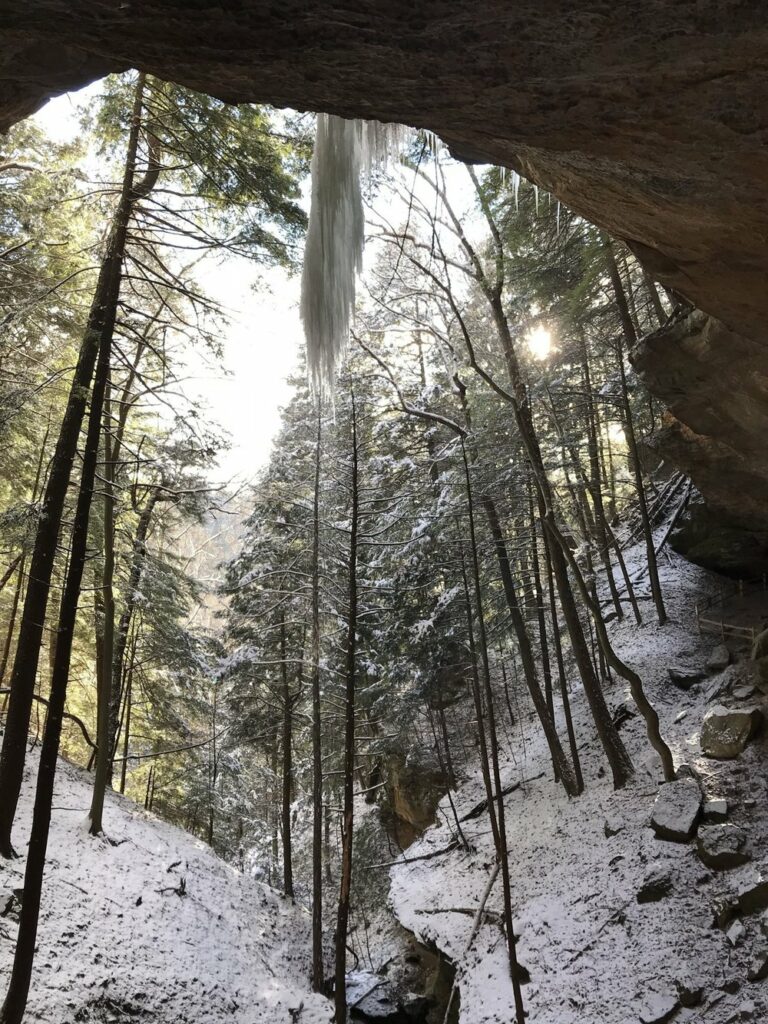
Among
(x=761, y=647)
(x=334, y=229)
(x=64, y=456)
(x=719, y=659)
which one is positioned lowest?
(x=761, y=647)

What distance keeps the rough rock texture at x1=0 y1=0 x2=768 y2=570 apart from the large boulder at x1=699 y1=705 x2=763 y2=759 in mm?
7290

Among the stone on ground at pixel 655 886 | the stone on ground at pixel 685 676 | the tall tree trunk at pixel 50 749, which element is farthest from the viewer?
the stone on ground at pixel 685 676

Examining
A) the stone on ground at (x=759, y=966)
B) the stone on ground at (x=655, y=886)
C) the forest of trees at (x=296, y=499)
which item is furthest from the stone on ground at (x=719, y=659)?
the stone on ground at (x=759, y=966)

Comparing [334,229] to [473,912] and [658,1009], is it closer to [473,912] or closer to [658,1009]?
[658,1009]

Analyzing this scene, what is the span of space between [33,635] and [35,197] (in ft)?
16.9

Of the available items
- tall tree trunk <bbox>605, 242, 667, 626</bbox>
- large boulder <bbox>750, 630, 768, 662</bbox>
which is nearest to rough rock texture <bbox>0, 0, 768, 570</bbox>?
large boulder <bbox>750, 630, 768, 662</bbox>

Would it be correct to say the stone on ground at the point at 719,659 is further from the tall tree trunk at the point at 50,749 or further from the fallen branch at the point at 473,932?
the tall tree trunk at the point at 50,749

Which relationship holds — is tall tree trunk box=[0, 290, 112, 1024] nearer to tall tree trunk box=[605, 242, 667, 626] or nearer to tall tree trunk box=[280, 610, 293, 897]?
tall tree trunk box=[280, 610, 293, 897]

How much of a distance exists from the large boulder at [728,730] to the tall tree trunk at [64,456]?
32.2 ft

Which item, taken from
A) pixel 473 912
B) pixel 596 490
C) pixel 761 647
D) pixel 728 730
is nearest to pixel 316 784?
pixel 473 912

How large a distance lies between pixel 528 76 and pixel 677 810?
918 centimetres

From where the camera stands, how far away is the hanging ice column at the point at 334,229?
5.50 metres

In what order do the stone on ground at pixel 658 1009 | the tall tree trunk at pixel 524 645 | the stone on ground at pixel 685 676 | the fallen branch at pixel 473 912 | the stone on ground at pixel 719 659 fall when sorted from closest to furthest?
1. the stone on ground at pixel 658 1009
2. the fallen branch at pixel 473 912
3. the tall tree trunk at pixel 524 645
4. the stone on ground at pixel 719 659
5. the stone on ground at pixel 685 676

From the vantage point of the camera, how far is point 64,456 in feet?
20.7
